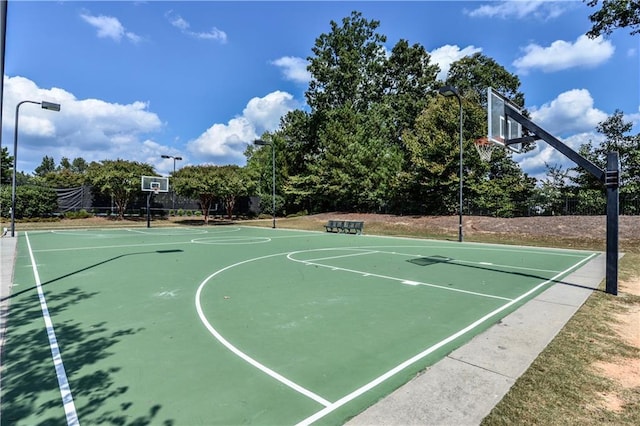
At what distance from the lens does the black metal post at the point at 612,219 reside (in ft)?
25.6

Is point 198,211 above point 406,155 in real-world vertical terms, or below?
below

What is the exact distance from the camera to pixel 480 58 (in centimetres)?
3828

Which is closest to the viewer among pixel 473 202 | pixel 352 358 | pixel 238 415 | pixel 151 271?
pixel 238 415

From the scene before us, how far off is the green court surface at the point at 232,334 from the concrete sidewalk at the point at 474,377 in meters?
0.19

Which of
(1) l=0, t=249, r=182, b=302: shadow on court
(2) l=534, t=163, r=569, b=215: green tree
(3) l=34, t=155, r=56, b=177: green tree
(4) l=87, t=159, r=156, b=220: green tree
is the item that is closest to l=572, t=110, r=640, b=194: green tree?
(2) l=534, t=163, r=569, b=215: green tree

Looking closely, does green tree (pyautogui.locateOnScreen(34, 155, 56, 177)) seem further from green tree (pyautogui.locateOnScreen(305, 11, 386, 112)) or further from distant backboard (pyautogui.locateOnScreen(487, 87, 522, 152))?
distant backboard (pyautogui.locateOnScreen(487, 87, 522, 152))

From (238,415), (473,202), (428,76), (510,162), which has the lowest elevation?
(238,415)

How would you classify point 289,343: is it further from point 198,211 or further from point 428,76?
point 428,76

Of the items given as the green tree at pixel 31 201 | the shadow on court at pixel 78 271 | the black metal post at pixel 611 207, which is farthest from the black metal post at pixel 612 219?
the green tree at pixel 31 201

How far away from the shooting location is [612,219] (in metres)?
7.91

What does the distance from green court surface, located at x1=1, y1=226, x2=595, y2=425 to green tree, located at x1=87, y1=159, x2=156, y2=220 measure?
869 inches

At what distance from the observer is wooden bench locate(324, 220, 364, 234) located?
24233 millimetres

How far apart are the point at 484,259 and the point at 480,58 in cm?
3253

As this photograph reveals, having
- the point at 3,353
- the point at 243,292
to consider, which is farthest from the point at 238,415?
the point at 243,292
